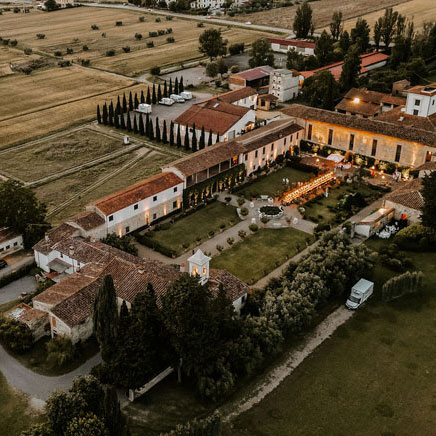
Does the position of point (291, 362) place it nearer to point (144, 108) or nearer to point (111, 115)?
point (111, 115)

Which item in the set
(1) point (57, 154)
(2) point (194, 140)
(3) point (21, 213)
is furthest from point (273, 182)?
(1) point (57, 154)

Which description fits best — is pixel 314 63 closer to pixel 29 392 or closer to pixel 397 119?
pixel 397 119

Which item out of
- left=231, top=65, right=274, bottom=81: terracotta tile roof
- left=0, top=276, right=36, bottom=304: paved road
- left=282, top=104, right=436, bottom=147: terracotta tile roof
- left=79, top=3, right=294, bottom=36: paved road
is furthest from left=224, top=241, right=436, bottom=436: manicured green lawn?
left=79, top=3, right=294, bottom=36: paved road

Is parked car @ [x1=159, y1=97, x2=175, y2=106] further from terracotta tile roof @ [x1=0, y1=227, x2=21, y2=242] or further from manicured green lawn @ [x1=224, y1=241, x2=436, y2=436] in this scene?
manicured green lawn @ [x1=224, y1=241, x2=436, y2=436]

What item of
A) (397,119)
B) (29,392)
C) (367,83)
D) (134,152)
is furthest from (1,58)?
(29,392)

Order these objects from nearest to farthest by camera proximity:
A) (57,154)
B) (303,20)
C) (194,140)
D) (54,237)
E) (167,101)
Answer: (54,237)
(194,140)
(57,154)
(167,101)
(303,20)

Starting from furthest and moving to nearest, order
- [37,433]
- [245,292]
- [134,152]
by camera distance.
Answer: [134,152] → [245,292] → [37,433]
